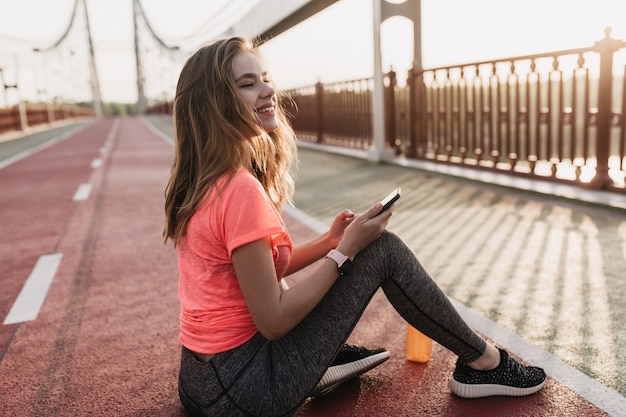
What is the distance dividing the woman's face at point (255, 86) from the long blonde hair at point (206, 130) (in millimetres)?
27

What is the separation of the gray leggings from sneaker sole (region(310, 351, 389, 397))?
34 cm

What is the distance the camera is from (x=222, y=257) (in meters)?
1.92

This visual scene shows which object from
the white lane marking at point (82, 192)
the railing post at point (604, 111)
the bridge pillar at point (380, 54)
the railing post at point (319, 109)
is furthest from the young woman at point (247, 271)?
the railing post at point (319, 109)

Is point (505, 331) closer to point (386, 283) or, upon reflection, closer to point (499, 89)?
point (386, 283)

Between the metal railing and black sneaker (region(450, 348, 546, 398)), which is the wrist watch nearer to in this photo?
black sneaker (region(450, 348, 546, 398))

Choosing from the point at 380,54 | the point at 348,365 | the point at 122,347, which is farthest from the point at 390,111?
the point at 348,365

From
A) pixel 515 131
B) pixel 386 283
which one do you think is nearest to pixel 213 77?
pixel 386 283

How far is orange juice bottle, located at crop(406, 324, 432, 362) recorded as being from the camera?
8.52 feet

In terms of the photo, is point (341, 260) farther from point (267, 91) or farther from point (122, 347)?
point (122, 347)

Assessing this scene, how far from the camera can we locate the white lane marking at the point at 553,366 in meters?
2.16

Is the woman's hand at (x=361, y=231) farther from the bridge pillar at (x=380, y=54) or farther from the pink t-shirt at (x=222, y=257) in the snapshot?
the bridge pillar at (x=380, y=54)

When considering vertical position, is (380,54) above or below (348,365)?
above

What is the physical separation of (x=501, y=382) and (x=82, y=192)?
7769mm

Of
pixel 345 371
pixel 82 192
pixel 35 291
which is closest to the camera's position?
pixel 345 371
